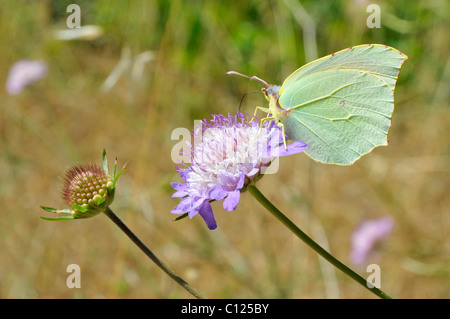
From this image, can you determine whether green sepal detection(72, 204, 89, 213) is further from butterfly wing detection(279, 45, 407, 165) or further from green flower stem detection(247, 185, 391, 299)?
butterfly wing detection(279, 45, 407, 165)

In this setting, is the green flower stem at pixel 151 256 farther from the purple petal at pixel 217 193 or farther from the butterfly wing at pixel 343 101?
the butterfly wing at pixel 343 101

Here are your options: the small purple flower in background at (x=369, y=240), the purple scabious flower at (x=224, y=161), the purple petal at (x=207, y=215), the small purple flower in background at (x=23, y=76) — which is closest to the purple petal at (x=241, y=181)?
the purple scabious flower at (x=224, y=161)

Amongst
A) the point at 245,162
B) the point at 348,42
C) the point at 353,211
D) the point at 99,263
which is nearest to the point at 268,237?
the point at 353,211

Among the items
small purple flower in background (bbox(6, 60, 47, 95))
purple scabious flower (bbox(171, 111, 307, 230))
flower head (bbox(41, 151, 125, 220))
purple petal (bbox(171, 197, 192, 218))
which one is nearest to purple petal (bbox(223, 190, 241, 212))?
purple scabious flower (bbox(171, 111, 307, 230))

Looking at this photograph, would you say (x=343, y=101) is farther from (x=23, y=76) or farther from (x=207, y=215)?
(x=23, y=76)

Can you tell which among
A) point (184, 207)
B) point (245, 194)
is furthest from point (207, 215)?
point (245, 194)

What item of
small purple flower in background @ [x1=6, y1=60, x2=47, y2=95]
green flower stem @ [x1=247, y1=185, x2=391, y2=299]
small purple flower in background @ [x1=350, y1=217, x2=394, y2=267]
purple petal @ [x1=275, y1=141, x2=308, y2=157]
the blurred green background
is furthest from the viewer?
small purple flower in background @ [x1=6, y1=60, x2=47, y2=95]
